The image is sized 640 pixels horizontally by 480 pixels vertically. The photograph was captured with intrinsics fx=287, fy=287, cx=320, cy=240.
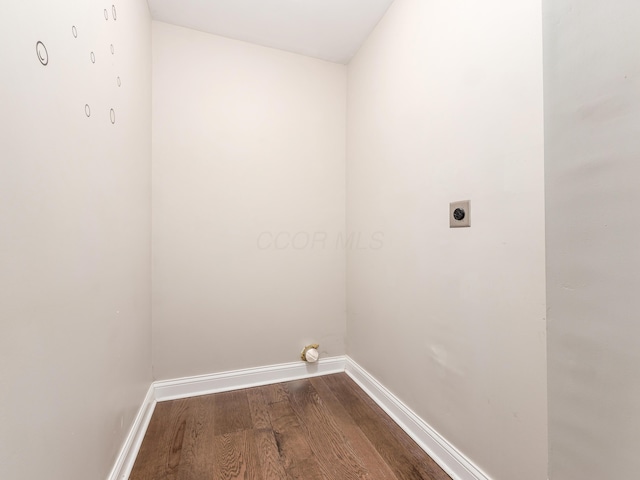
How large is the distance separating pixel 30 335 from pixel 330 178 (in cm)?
182

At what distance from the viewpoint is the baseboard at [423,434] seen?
1164 mm

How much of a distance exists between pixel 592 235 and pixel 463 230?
86 centimetres

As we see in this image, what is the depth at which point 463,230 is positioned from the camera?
1182 mm

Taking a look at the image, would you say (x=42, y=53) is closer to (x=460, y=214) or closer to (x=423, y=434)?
(x=460, y=214)

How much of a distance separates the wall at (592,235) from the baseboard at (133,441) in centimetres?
144

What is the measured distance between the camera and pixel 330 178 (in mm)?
2158

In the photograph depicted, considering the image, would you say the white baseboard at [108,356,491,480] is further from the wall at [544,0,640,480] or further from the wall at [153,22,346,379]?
the wall at [544,0,640,480]

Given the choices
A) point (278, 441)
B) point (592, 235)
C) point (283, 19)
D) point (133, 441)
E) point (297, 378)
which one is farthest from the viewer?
point (297, 378)

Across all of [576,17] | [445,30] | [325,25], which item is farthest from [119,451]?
[325,25]

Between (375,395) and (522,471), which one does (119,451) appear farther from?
(522,471)

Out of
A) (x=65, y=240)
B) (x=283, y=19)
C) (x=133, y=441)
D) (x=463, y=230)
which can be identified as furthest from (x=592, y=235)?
(x=283, y=19)
